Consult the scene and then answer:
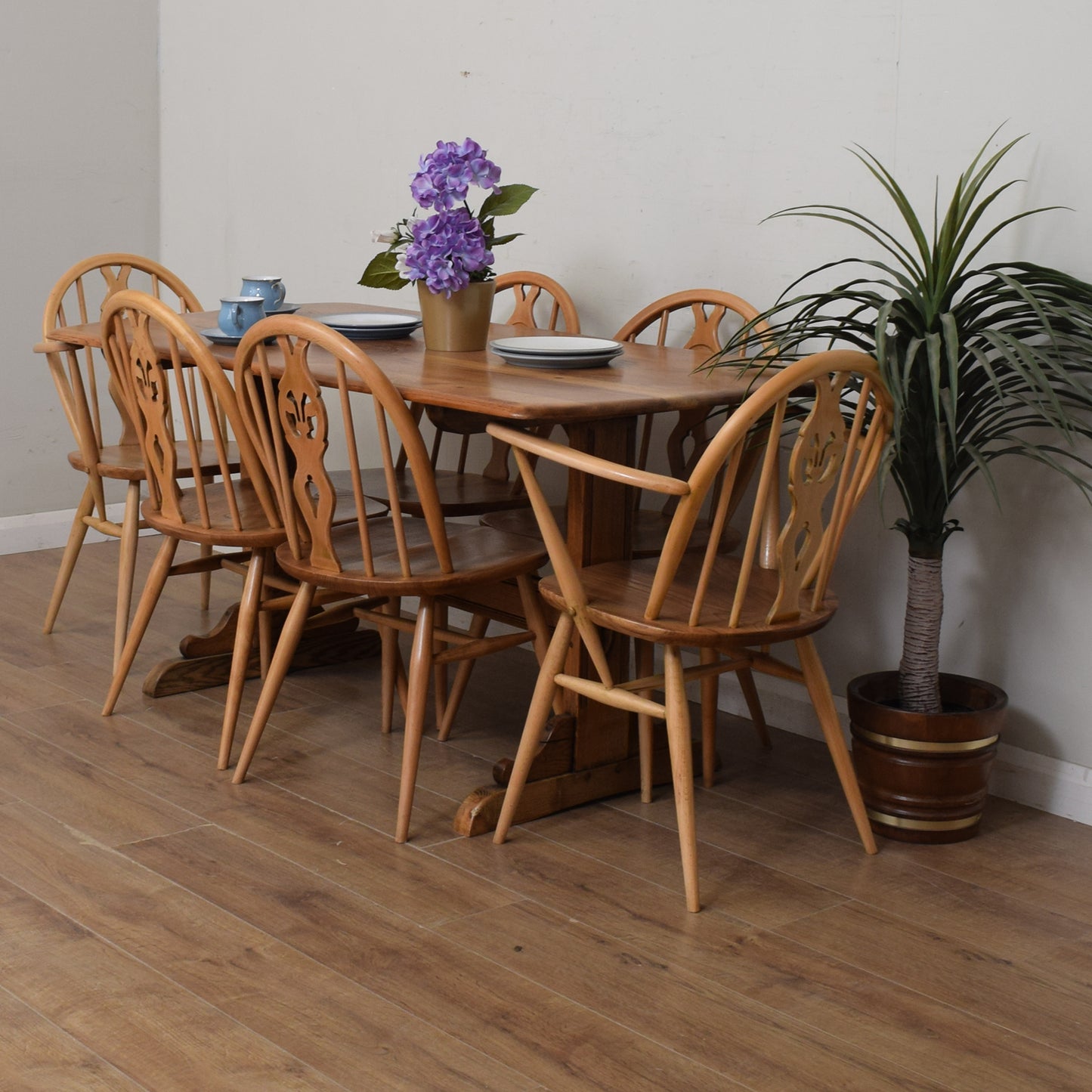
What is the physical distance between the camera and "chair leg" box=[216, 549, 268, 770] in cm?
270

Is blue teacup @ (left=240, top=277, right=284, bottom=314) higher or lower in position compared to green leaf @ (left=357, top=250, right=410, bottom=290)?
lower

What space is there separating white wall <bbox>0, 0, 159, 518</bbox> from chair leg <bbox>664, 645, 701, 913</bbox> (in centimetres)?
295

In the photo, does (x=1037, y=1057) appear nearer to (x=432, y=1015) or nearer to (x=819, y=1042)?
(x=819, y=1042)

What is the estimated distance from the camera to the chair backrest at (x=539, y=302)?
10.8ft

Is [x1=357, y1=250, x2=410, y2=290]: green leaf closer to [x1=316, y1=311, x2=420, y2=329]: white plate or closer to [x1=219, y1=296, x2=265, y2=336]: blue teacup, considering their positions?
[x1=316, y1=311, x2=420, y2=329]: white plate

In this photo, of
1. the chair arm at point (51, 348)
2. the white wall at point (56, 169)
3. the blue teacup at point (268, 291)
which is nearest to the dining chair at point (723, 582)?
the blue teacup at point (268, 291)

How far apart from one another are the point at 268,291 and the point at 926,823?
5.79 feet

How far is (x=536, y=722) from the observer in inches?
94.4

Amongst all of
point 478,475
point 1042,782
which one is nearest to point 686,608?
point 1042,782

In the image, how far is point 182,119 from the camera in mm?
4605

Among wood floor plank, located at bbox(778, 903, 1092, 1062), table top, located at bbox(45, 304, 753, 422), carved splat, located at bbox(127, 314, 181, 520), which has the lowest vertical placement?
wood floor plank, located at bbox(778, 903, 1092, 1062)

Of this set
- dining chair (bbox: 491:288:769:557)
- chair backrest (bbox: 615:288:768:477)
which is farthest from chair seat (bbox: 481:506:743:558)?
chair backrest (bbox: 615:288:768:477)

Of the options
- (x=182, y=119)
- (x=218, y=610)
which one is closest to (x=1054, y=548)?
(x=218, y=610)

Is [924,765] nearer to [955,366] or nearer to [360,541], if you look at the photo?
[955,366]
